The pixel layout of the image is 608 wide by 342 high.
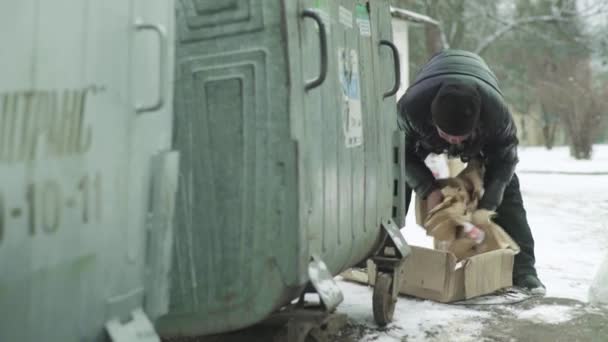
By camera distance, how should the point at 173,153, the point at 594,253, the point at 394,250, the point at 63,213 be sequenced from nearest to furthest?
the point at 63,213 → the point at 173,153 → the point at 394,250 → the point at 594,253

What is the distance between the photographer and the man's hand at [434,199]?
442cm

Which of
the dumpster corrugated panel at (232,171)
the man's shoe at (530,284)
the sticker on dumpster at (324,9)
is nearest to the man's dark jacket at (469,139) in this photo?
the man's shoe at (530,284)

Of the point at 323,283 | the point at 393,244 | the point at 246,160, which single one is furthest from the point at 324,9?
the point at 393,244

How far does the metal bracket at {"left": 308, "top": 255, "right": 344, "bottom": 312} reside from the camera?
2581mm

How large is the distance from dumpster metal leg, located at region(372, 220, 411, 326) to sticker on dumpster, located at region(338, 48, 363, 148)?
614mm

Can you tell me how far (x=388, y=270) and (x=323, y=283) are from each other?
111 centimetres

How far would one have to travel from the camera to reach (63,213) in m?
1.56

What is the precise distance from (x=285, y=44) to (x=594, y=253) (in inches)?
165

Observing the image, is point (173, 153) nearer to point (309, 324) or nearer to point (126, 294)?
point (126, 294)

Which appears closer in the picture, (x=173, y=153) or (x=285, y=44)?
(x=173, y=153)

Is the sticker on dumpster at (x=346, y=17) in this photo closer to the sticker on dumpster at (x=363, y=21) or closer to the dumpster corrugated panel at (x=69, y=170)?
A: the sticker on dumpster at (x=363, y=21)

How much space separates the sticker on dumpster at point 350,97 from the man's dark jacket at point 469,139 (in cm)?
124

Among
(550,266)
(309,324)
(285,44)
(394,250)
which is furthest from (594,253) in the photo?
(285,44)

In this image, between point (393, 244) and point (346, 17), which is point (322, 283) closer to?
point (393, 244)
